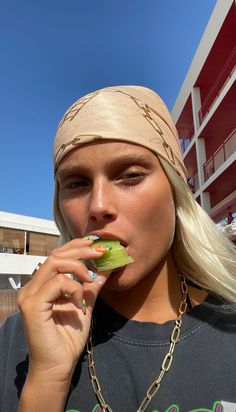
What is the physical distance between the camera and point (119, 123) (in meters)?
1.48

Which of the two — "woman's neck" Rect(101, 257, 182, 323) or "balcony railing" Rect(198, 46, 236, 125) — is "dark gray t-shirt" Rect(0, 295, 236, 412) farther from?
"balcony railing" Rect(198, 46, 236, 125)

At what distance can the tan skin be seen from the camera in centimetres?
114

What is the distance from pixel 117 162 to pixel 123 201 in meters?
0.16

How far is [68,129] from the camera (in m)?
1.56

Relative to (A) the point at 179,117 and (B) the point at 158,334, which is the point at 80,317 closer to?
(B) the point at 158,334

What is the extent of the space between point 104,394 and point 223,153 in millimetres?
17341

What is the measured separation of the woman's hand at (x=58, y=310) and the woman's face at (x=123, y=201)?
0.40 ft

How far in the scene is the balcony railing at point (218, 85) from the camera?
17.1 m

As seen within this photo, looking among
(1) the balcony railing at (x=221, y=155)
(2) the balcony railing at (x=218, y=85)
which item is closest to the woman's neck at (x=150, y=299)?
(1) the balcony railing at (x=221, y=155)

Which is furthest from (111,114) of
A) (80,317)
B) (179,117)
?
(179,117)

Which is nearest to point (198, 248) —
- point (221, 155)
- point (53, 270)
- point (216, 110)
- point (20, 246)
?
point (53, 270)

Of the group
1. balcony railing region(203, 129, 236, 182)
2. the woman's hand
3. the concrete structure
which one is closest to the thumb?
the woman's hand

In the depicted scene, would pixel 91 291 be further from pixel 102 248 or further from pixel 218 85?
pixel 218 85

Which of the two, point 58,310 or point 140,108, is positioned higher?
point 140,108
